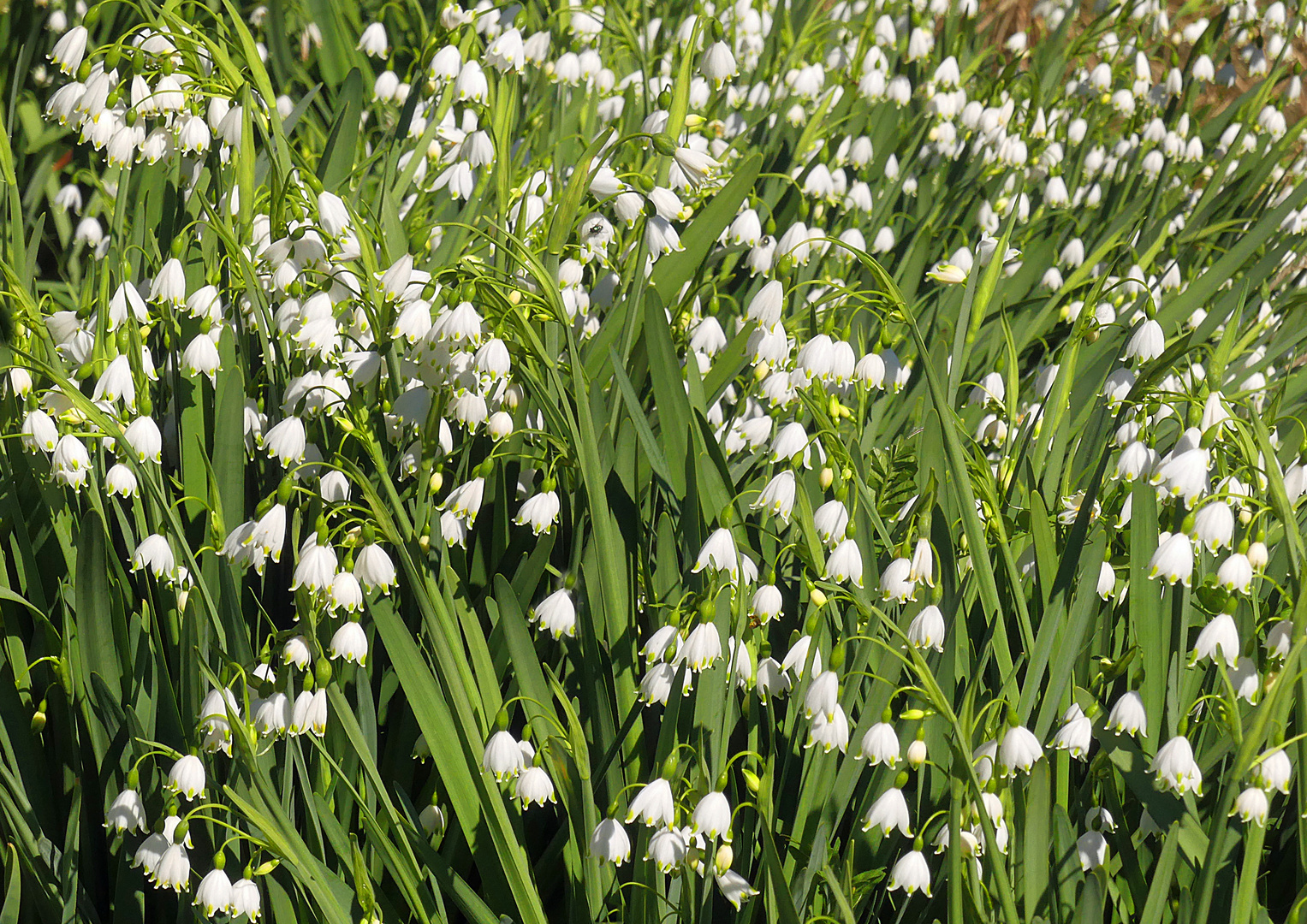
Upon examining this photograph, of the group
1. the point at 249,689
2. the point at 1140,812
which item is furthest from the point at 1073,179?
the point at 249,689

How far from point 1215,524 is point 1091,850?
20.2 inches

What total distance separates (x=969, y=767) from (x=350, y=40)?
4.09 meters

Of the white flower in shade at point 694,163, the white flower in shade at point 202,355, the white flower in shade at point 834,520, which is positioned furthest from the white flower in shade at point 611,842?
the white flower in shade at point 694,163

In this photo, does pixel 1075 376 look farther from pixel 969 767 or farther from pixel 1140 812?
pixel 969 767

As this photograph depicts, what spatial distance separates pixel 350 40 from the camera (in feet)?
14.7

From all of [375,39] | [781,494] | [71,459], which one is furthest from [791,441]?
[375,39]

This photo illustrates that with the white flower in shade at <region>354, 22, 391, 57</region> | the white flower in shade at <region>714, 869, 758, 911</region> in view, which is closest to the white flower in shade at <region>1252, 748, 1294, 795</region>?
the white flower in shade at <region>714, 869, 758, 911</region>

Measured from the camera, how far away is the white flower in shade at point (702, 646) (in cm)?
156

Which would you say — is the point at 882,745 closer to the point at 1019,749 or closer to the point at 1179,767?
the point at 1019,749

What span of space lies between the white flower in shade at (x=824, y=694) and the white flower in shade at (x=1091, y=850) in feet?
1.46

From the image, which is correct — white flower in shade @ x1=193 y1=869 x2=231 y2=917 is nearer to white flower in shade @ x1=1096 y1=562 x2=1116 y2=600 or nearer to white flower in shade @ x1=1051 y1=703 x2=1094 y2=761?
white flower in shade @ x1=1051 y1=703 x2=1094 y2=761

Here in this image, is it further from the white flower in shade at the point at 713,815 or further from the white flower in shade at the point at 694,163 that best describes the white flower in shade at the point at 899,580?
the white flower in shade at the point at 694,163

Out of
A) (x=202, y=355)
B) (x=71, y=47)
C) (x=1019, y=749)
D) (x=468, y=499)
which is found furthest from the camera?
(x=71, y=47)

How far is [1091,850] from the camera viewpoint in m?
1.62
